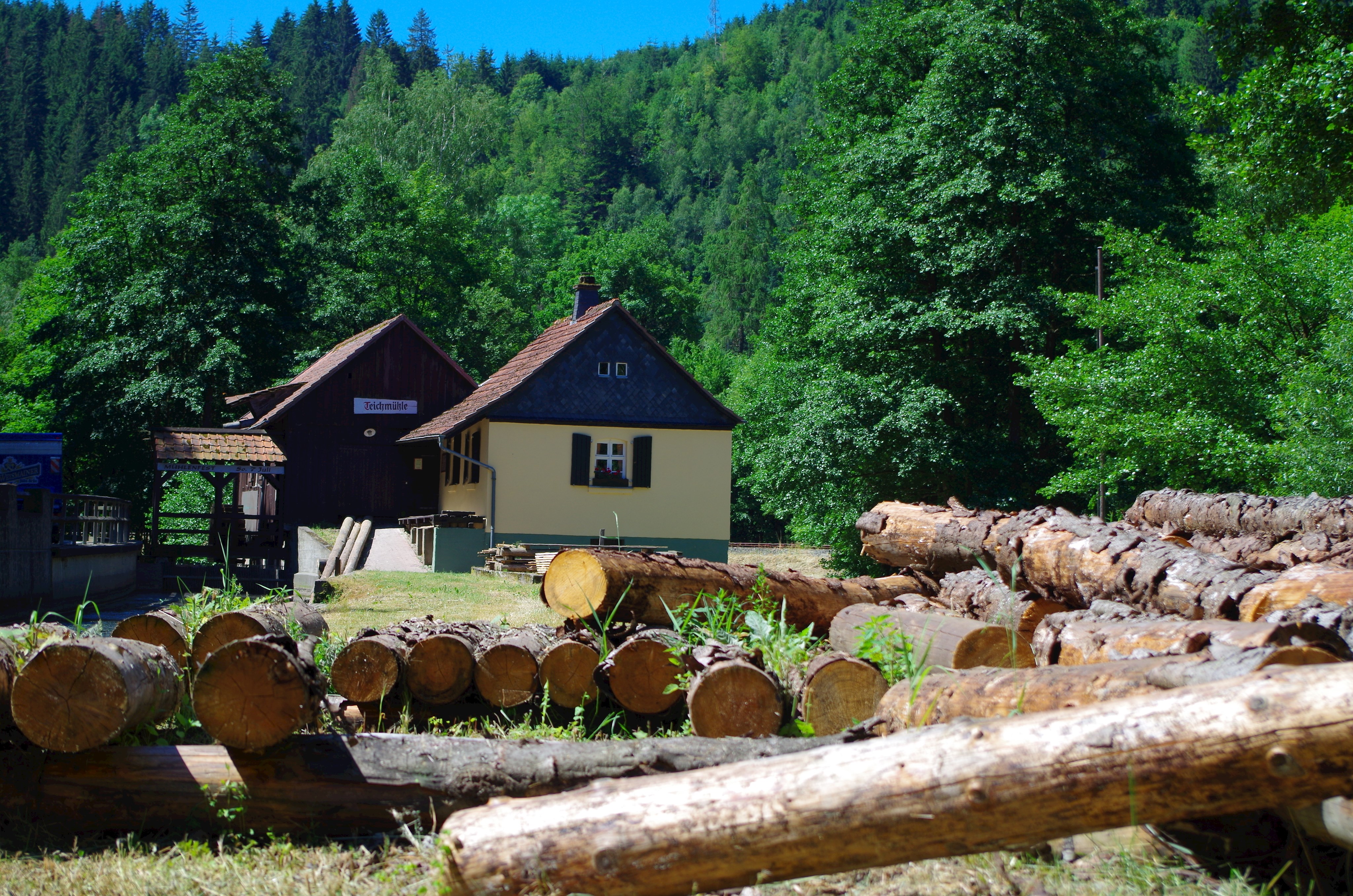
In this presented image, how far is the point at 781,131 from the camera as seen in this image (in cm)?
8888

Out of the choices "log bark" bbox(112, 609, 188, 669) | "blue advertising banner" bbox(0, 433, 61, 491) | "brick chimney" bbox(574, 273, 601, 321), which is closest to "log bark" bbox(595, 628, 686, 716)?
"log bark" bbox(112, 609, 188, 669)

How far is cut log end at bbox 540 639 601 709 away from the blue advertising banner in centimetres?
1317

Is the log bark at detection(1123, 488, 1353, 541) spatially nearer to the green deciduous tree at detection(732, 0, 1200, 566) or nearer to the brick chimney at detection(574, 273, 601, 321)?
the green deciduous tree at detection(732, 0, 1200, 566)

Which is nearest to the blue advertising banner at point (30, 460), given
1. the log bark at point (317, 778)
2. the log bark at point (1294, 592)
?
the log bark at point (317, 778)

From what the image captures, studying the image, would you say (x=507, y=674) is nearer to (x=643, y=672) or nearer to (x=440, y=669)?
(x=440, y=669)

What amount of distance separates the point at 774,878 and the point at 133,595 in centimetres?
1567

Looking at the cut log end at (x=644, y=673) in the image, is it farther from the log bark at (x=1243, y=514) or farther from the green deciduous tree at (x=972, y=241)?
the green deciduous tree at (x=972, y=241)

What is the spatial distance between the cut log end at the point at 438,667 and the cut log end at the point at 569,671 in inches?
17.2

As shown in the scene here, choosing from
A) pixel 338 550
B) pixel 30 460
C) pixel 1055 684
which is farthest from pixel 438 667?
pixel 338 550

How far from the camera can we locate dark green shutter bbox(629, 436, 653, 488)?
2517cm

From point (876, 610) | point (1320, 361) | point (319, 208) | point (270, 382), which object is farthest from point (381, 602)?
point (319, 208)

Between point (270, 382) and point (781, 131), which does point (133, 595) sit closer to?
point (270, 382)

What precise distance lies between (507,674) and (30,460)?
13.3 m

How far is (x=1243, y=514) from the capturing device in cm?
944
